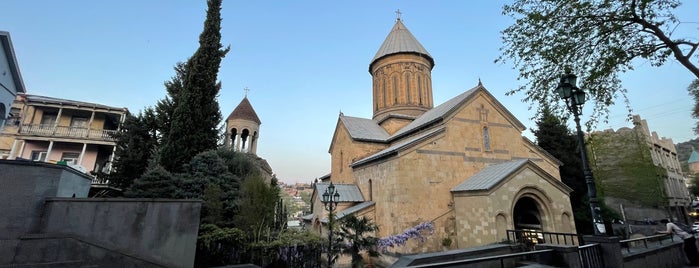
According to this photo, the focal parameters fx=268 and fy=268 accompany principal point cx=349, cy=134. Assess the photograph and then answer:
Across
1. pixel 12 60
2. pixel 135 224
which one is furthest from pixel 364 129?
pixel 12 60

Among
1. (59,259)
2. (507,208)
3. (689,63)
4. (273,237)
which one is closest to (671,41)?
(689,63)

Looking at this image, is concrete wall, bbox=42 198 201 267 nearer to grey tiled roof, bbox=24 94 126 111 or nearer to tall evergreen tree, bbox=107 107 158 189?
tall evergreen tree, bbox=107 107 158 189

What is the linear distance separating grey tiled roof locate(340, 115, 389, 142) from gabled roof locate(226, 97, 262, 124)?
8.17m

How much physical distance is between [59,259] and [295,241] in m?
4.75

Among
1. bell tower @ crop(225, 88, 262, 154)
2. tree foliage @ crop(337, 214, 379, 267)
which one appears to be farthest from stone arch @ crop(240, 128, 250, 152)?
tree foliage @ crop(337, 214, 379, 267)

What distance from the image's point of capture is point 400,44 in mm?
20766

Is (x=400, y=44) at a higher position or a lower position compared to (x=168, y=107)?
higher

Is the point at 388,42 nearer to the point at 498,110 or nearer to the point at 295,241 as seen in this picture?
the point at 498,110

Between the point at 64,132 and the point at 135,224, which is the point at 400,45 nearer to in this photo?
the point at 135,224

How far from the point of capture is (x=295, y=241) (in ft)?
25.4

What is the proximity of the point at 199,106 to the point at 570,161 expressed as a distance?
2462 centimetres

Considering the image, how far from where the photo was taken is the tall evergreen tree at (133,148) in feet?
42.1

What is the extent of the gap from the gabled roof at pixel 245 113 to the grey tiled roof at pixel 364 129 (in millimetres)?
8171

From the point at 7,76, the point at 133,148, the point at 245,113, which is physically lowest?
the point at 133,148
